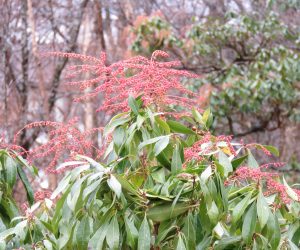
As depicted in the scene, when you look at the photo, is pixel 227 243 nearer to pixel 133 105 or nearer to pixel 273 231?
pixel 273 231

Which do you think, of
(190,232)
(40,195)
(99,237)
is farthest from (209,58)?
(99,237)

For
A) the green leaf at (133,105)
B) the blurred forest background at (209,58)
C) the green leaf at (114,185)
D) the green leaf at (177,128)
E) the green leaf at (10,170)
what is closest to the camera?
the green leaf at (114,185)

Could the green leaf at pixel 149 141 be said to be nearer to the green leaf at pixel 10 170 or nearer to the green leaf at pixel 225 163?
the green leaf at pixel 225 163

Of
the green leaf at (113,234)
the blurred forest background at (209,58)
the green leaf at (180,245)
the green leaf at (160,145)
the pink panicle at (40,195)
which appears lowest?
the blurred forest background at (209,58)

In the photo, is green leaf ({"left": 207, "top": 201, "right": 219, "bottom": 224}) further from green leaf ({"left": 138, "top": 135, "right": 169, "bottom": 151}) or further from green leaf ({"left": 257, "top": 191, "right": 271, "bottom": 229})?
green leaf ({"left": 138, "top": 135, "right": 169, "bottom": 151})

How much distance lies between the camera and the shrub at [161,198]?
2.06 m

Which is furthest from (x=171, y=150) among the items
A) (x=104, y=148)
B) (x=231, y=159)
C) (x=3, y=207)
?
(x=3, y=207)

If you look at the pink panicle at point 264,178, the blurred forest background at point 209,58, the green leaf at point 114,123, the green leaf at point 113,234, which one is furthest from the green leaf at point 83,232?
the blurred forest background at point 209,58

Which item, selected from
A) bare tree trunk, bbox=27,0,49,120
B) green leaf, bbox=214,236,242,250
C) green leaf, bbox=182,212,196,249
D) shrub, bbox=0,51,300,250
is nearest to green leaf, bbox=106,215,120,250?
shrub, bbox=0,51,300,250

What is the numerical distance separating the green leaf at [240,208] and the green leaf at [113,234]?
0.38m

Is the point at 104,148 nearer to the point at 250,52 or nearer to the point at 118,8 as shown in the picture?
the point at 250,52

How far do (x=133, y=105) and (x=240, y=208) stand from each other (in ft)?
1.77

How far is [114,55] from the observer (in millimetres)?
9289

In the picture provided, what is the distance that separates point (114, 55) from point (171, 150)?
703 cm
